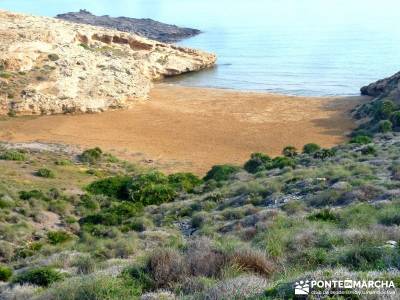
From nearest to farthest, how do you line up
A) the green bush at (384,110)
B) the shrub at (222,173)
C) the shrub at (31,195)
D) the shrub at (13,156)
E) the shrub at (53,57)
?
the shrub at (31,195), the shrub at (222,173), the shrub at (13,156), the green bush at (384,110), the shrub at (53,57)

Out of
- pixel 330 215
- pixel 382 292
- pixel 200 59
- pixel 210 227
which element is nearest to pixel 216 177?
pixel 210 227

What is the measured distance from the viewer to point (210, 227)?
13641 millimetres

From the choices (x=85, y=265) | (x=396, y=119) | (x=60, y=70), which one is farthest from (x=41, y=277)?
(x=60, y=70)

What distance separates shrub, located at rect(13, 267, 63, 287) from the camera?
29.6ft

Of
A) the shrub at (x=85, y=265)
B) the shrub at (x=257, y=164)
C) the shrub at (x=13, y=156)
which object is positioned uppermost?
the shrub at (x=85, y=265)

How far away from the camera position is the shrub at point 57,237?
15.1 metres

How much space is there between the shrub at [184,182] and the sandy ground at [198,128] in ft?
11.5

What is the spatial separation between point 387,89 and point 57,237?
35768mm

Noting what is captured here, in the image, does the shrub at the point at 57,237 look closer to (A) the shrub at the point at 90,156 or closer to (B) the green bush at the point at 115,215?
(B) the green bush at the point at 115,215

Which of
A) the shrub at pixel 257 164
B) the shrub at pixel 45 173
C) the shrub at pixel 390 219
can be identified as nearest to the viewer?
the shrub at pixel 390 219

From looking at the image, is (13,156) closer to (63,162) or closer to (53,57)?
(63,162)

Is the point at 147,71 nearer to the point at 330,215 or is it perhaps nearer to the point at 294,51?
the point at 294,51

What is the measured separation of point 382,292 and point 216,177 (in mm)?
18922

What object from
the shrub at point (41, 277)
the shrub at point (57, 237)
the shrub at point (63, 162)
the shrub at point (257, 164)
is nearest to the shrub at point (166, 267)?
the shrub at point (41, 277)
